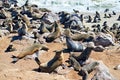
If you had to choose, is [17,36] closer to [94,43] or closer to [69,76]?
[94,43]

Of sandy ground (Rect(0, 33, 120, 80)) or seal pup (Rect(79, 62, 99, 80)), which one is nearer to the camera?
sandy ground (Rect(0, 33, 120, 80))

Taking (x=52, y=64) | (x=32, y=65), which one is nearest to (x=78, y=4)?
(x=32, y=65)

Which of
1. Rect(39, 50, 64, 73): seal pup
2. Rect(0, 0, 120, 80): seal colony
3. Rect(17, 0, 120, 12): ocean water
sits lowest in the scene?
Rect(17, 0, 120, 12): ocean water

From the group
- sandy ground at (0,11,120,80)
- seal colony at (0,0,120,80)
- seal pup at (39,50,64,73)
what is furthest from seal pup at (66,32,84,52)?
seal pup at (39,50,64,73)

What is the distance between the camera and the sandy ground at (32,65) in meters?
8.83

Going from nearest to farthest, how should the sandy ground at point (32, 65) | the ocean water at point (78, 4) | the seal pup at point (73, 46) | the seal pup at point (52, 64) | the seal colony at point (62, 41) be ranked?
the sandy ground at point (32, 65), the seal pup at point (52, 64), the seal colony at point (62, 41), the seal pup at point (73, 46), the ocean water at point (78, 4)

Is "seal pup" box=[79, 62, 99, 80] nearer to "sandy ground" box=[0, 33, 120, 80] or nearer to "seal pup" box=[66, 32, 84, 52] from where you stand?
"sandy ground" box=[0, 33, 120, 80]

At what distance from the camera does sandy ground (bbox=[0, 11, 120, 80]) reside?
8828 mm

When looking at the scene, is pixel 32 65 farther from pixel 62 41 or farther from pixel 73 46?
pixel 62 41

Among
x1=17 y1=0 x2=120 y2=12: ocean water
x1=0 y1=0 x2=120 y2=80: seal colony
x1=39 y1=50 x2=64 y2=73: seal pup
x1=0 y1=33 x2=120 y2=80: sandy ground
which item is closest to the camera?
x1=0 y1=33 x2=120 y2=80: sandy ground

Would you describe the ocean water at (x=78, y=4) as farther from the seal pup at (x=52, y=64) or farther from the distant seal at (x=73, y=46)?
the seal pup at (x=52, y=64)

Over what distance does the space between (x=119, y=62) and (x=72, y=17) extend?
31.4ft

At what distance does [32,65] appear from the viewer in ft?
39.2

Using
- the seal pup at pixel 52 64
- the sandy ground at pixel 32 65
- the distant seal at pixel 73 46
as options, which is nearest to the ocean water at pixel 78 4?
the sandy ground at pixel 32 65
